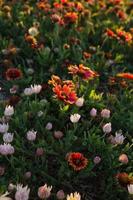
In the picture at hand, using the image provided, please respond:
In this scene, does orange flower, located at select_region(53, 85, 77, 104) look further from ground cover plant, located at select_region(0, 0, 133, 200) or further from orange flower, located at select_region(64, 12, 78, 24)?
orange flower, located at select_region(64, 12, 78, 24)

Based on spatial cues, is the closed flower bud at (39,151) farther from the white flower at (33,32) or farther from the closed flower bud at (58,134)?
the white flower at (33,32)

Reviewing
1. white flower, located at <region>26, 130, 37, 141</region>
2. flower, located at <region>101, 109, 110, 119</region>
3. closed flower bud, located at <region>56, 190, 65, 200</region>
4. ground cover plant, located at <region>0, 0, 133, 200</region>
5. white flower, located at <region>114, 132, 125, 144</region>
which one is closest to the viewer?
closed flower bud, located at <region>56, 190, 65, 200</region>

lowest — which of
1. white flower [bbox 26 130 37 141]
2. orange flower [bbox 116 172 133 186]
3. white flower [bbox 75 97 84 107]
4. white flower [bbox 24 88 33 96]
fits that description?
orange flower [bbox 116 172 133 186]

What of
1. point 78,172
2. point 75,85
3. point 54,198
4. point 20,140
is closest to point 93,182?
point 78,172

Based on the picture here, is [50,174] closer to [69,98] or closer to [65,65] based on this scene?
[69,98]

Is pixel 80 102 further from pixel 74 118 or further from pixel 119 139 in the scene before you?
pixel 119 139

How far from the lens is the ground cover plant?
13.1 ft

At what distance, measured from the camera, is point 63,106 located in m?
4.57

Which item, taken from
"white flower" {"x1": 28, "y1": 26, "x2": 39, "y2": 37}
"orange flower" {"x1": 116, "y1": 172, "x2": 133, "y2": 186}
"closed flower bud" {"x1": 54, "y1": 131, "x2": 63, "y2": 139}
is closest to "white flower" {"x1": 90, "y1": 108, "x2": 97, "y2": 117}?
"closed flower bud" {"x1": 54, "y1": 131, "x2": 63, "y2": 139}

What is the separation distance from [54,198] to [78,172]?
1.14 feet

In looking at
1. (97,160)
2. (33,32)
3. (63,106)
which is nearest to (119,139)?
(97,160)

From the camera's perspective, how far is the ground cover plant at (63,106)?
4000 millimetres

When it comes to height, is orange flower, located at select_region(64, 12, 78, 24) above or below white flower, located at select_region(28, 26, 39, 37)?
above

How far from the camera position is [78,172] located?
13.4ft
